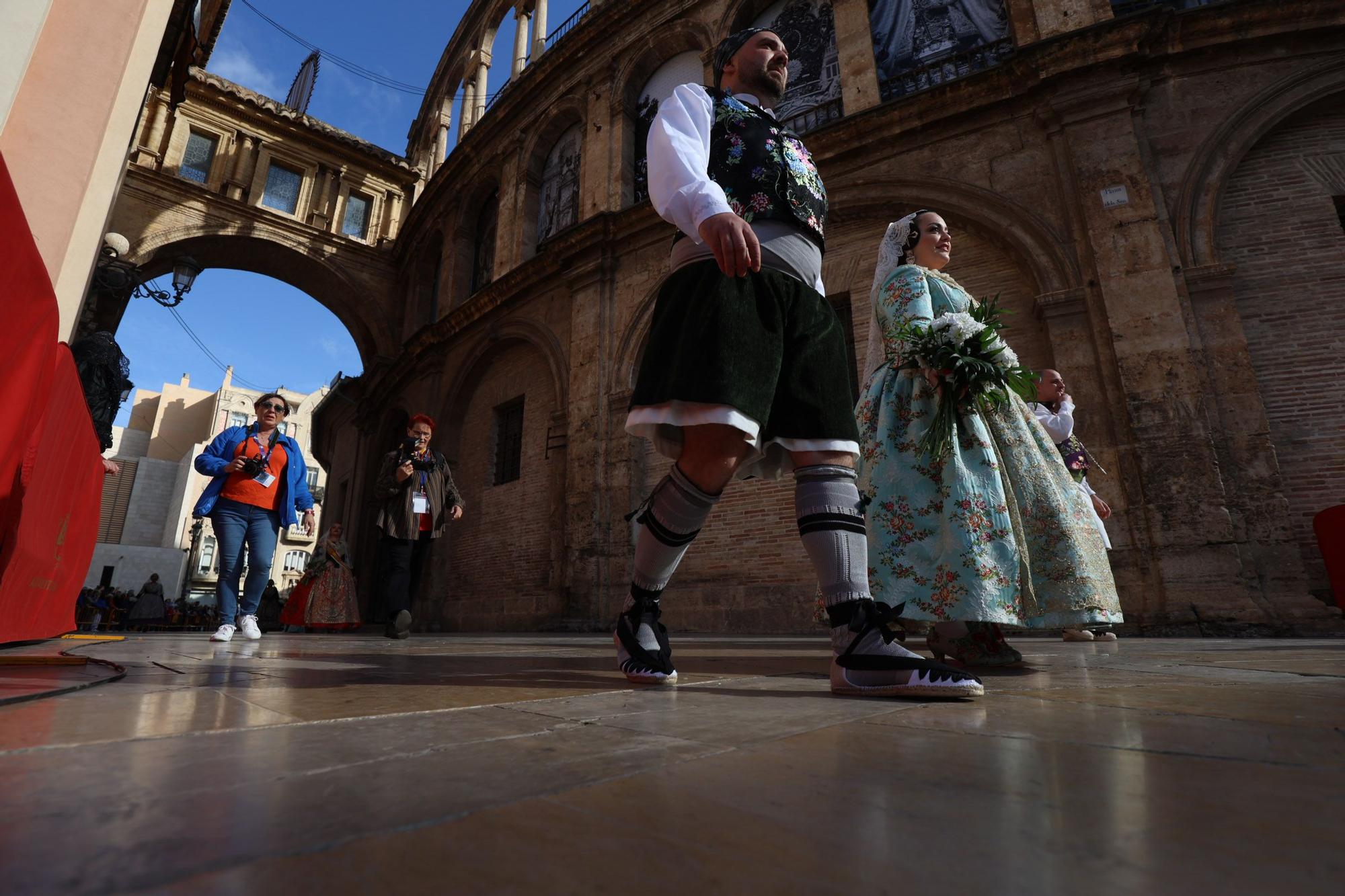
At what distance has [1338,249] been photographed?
696 cm

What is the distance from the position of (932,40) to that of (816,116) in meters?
1.82

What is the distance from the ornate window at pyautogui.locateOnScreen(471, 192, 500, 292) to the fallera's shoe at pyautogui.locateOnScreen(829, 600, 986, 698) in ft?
49.8

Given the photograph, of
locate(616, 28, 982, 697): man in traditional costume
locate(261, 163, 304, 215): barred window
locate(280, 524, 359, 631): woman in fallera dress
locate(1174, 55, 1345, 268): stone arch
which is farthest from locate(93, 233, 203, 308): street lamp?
locate(1174, 55, 1345, 268): stone arch

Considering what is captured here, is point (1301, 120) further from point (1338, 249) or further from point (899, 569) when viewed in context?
point (899, 569)

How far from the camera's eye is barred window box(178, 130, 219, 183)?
53.6 ft

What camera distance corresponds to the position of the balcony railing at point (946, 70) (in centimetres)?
900

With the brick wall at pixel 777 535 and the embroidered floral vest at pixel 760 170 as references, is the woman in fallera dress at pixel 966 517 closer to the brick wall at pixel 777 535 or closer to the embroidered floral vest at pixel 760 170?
the embroidered floral vest at pixel 760 170

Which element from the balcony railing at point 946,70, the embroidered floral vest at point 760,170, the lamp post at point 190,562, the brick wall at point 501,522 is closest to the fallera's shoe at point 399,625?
the brick wall at point 501,522

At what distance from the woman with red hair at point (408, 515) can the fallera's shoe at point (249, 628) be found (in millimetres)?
998

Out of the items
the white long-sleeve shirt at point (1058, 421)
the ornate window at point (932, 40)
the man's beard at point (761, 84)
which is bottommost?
the white long-sleeve shirt at point (1058, 421)

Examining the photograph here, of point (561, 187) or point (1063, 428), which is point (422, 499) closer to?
point (1063, 428)

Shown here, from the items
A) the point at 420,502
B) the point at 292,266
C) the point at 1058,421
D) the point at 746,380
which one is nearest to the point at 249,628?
the point at 420,502

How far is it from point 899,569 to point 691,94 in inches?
71.7

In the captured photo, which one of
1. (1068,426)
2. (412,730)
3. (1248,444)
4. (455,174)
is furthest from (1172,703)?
(455,174)
